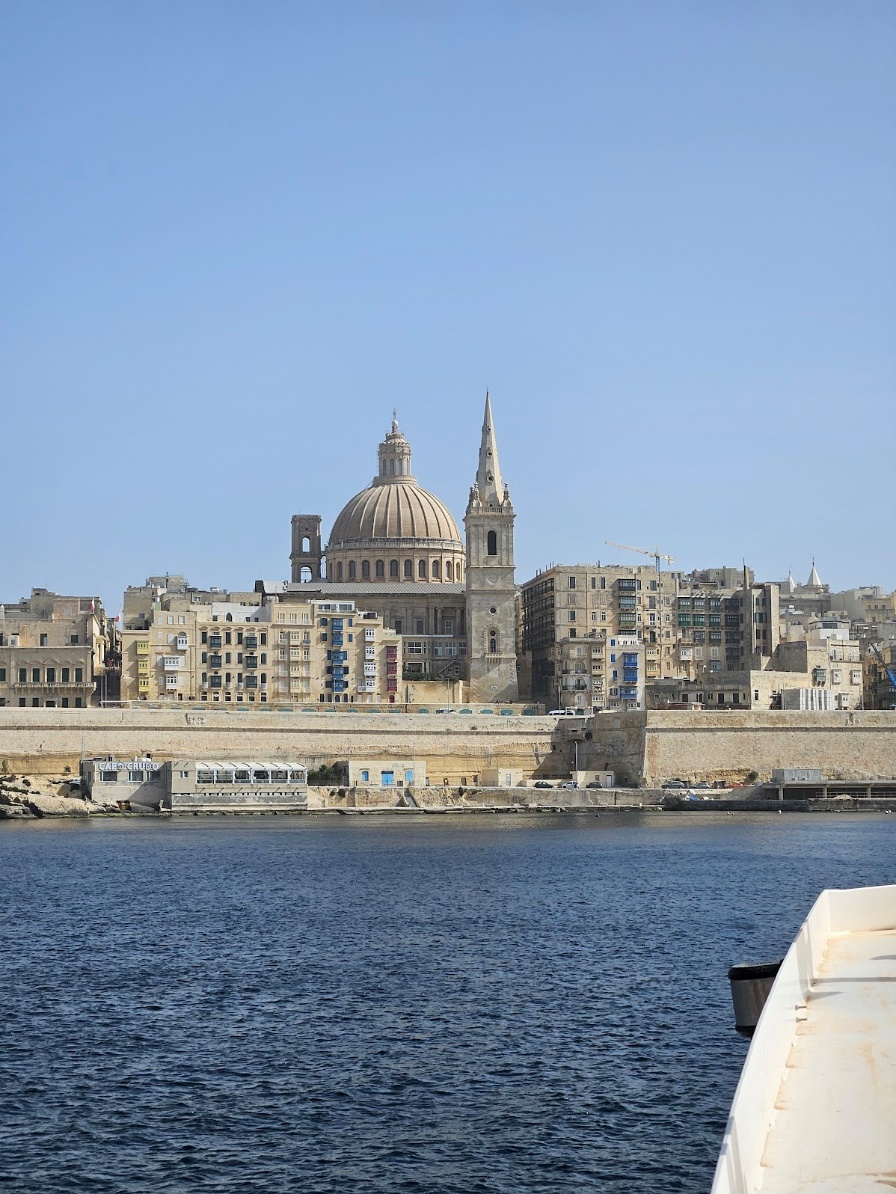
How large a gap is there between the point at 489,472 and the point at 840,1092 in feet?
292

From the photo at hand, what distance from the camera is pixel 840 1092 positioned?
9398mm

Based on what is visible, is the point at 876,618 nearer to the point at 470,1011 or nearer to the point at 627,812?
the point at 627,812

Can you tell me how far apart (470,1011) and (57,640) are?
62143 millimetres

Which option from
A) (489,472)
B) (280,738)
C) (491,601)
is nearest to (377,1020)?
(280,738)

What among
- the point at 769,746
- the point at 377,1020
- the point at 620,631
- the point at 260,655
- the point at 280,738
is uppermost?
the point at 620,631

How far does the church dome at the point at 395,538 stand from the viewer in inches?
4033

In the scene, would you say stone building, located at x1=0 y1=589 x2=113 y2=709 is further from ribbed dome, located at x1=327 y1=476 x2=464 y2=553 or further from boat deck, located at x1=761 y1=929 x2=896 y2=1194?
boat deck, located at x1=761 y1=929 x2=896 y2=1194

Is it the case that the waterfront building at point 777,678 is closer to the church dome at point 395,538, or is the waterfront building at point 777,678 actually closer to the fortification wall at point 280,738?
the fortification wall at point 280,738

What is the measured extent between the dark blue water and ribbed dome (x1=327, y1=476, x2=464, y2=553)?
59.4m

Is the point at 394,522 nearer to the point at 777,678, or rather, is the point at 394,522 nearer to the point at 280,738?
the point at 777,678

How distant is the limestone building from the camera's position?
295 feet

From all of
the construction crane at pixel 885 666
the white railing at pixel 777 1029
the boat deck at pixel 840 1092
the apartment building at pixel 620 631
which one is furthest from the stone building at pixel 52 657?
the boat deck at pixel 840 1092

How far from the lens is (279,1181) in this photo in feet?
48.2

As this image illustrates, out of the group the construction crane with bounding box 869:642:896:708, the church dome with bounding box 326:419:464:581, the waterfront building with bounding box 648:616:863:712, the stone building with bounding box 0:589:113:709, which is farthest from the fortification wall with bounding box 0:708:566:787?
the construction crane with bounding box 869:642:896:708
